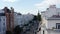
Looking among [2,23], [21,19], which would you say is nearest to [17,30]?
[2,23]

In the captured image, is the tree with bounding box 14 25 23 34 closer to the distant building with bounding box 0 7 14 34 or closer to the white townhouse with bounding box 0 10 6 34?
the distant building with bounding box 0 7 14 34

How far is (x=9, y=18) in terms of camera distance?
52188 millimetres

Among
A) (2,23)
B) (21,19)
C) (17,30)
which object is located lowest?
(17,30)

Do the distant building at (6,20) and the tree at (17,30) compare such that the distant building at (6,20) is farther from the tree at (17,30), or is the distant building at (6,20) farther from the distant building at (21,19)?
the distant building at (21,19)

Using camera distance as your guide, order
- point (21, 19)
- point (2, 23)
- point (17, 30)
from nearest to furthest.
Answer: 1. point (2, 23)
2. point (17, 30)
3. point (21, 19)

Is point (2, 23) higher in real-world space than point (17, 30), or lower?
higher

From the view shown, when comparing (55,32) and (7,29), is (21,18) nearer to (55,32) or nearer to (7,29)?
(7,29)

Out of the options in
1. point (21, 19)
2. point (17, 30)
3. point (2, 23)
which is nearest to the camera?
point (2, 23)

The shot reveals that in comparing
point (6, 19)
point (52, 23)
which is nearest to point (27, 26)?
point (6, 19)

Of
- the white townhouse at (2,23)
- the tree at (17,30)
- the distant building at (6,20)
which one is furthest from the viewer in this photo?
the tree at (17,30)

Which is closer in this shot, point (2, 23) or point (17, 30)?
point (2, 23)

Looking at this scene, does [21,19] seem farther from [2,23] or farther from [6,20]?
[2,23]

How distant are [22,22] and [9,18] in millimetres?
7992

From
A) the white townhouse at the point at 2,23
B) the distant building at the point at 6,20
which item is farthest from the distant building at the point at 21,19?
the white townhouse at the point at 2,23
